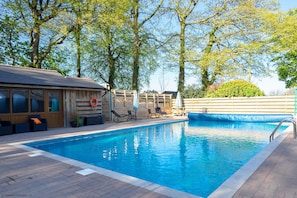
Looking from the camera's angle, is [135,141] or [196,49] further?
[196,49]

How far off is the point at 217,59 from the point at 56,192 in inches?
694

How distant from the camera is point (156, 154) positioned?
20.2 ft

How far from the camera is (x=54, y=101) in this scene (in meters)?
Answer: 10.5

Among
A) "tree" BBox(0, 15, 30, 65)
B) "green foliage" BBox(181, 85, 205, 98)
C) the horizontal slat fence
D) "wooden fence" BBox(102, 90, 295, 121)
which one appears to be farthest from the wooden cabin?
"green foliage" BBox(181, 85, 205, 98)

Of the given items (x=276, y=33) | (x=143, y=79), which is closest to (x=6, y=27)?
(x=143, y=79)

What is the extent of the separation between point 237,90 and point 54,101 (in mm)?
12806

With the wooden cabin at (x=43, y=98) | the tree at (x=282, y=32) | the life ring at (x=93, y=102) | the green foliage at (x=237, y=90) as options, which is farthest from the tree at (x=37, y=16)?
the tree at (x=282, y=32)

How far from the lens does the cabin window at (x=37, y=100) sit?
31.5 feet

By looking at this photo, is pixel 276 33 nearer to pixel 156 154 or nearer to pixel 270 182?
pixel 156 154

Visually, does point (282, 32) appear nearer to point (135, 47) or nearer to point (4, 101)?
point (135, 47)

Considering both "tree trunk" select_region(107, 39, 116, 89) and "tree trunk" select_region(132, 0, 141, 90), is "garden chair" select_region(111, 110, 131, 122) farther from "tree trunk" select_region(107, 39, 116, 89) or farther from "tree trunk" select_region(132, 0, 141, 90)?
"tree trunk" select_region(107, 39, 116, 89)

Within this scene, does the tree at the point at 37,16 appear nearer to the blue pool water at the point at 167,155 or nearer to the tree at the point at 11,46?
the tree at the point at 11,46

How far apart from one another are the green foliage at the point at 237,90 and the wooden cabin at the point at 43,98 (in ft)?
32.2

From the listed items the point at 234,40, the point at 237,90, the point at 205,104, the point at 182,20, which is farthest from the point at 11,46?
the point at 234,40
